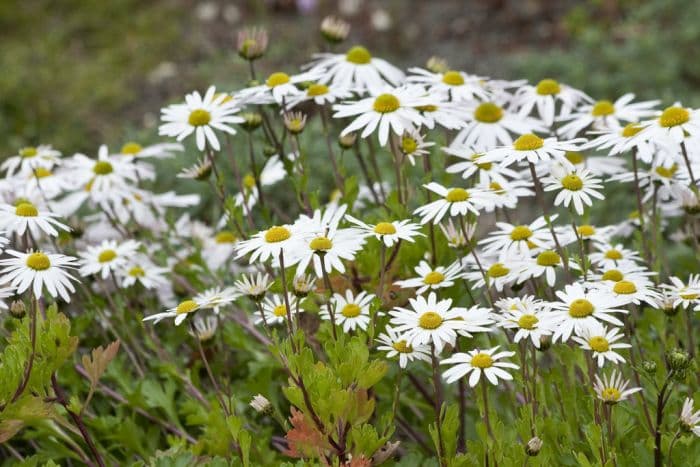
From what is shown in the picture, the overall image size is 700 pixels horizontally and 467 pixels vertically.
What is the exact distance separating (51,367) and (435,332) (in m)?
0.91

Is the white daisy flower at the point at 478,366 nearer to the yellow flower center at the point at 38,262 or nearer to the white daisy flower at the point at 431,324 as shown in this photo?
the white daisy flower at the point at 431,324

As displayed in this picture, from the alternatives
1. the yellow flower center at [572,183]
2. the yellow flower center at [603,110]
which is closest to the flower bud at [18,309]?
the yellow flower center at [572,183]

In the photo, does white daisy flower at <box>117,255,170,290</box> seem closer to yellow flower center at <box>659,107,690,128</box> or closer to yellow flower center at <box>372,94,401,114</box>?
yellow flower center at <box>372,94,401,114</box>

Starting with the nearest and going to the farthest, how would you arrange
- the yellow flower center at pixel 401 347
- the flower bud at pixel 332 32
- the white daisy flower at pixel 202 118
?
the yellow flower center at pixel 401 347 → the white daisy flower at pixel 202 118 → the flower bud at pixel 332 32

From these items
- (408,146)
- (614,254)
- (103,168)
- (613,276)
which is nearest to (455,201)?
(408,146)

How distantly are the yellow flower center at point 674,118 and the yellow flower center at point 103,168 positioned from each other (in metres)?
1.70

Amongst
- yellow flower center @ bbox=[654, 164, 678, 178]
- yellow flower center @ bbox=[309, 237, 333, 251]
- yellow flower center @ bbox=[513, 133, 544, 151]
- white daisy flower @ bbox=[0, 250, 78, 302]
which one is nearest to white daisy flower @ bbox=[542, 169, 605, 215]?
yellow flower center @ bbox=[513, 133, 544, 151]

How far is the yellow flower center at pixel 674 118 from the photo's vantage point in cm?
213

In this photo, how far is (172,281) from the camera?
292 centimetres

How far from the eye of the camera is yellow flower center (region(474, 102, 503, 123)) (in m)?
2.63

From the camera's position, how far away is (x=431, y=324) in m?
1.90

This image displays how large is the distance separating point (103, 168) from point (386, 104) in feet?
3.50

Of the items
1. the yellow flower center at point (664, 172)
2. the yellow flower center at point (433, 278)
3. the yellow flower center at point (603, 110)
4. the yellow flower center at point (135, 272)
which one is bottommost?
the yellow flower center at point (135, 272)

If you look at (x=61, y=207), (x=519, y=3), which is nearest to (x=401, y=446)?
(x=61, y=207)
